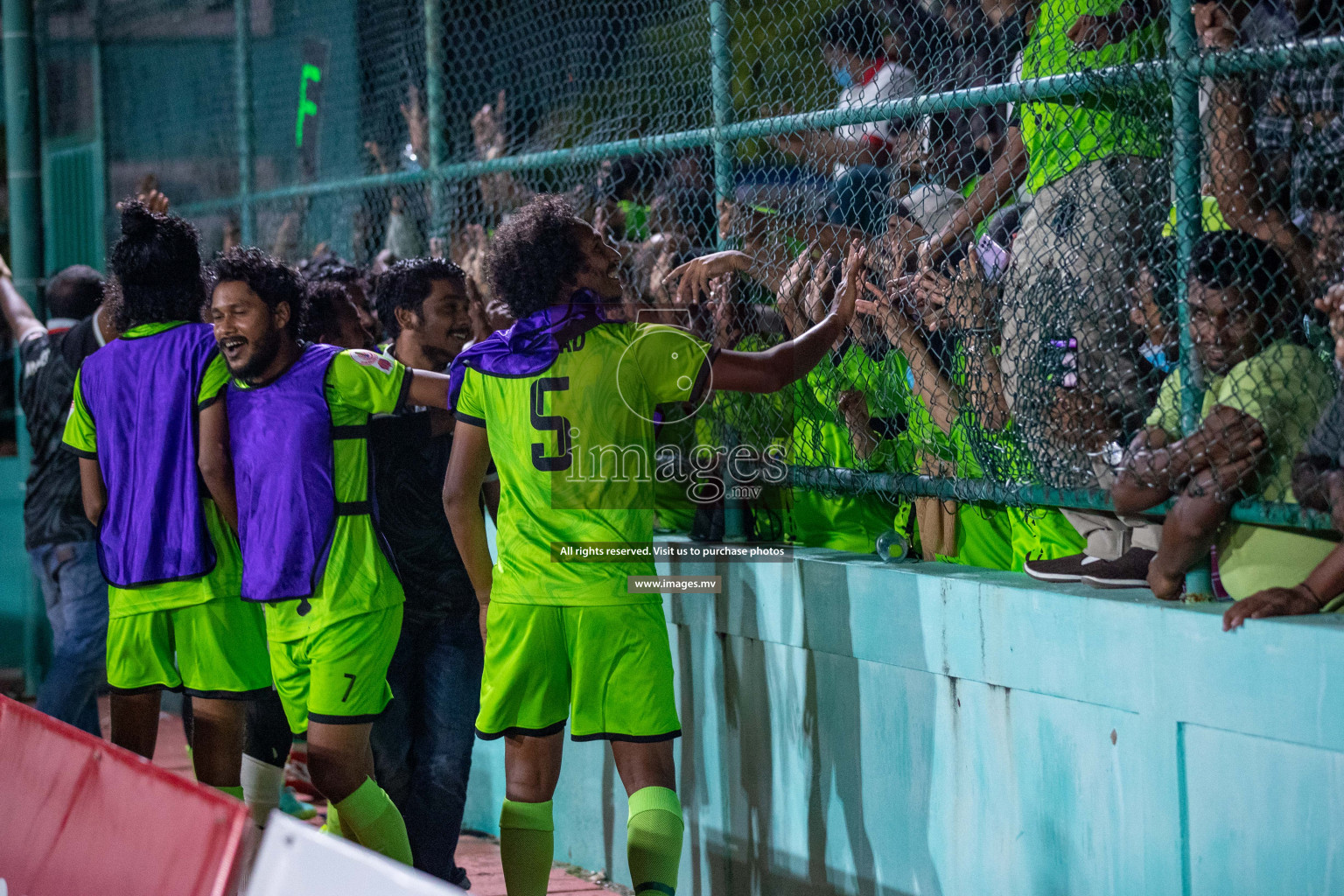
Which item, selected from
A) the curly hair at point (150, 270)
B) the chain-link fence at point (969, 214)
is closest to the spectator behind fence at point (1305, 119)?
the chain-link fence at point (969, 214)

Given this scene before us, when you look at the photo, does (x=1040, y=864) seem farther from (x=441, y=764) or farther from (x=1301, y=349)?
(x=441, y=764)

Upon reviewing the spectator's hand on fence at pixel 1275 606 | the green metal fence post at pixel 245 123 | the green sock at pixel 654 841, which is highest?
the green metal fence post at pixel 245 123

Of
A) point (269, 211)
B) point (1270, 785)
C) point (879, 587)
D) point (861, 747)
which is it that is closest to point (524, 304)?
point (879, 587)

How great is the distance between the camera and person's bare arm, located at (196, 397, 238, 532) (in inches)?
156

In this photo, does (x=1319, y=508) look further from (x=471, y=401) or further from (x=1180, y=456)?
(x=471, y=401)

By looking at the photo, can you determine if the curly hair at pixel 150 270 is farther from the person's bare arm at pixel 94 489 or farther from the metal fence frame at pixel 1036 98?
the metal fence frame at pixel 1036 98

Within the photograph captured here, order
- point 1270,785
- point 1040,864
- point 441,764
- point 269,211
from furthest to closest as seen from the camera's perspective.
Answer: point 269,211 < point 441,764 < point 1040,864 < point 1270,785

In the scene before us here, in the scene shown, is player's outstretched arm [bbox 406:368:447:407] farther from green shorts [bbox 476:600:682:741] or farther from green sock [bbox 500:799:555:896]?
green sock [bbox 500:799:555:896]

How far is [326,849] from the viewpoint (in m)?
2.10

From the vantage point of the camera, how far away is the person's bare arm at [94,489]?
429 centimetres

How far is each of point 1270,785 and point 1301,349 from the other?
32.8 inches

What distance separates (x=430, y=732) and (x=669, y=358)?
59.9 inches

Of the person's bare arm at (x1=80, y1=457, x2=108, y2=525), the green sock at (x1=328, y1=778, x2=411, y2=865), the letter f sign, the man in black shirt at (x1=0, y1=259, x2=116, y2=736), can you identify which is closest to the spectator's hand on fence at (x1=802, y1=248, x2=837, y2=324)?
the green sock at (x1=328, y1=778, x2=411, y2=865)

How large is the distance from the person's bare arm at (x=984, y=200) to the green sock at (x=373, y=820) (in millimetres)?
1974
